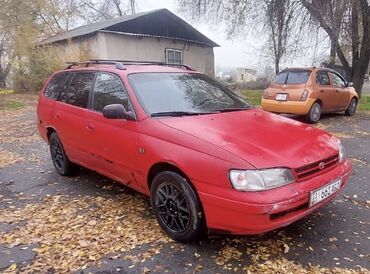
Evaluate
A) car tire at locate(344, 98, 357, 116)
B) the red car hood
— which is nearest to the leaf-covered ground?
the red car hood

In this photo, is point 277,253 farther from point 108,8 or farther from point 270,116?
point 108,8

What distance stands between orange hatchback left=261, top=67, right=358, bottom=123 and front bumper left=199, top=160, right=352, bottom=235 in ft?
23.0

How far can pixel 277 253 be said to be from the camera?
331cm

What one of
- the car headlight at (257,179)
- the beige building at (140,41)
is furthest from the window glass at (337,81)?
the beige building at (140,41)

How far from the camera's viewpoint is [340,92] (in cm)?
1096

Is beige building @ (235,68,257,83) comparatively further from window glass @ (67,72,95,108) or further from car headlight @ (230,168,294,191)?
car headlight @ (230,168,294,191)

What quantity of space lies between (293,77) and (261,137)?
7324mm

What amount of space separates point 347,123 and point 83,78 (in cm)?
814

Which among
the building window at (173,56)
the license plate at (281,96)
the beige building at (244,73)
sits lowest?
the beige building at (244,73)

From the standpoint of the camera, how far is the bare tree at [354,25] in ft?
41.9

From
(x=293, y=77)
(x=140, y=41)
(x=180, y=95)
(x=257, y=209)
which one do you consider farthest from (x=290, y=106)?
(x=140, y=41)

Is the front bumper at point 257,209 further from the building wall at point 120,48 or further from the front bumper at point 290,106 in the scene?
the building wall at point 120,48

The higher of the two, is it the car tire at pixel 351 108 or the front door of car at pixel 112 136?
the front door of car at pixel 112 136

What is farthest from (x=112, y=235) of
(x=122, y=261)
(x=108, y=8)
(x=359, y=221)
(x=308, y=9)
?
(x=108, y=8)
